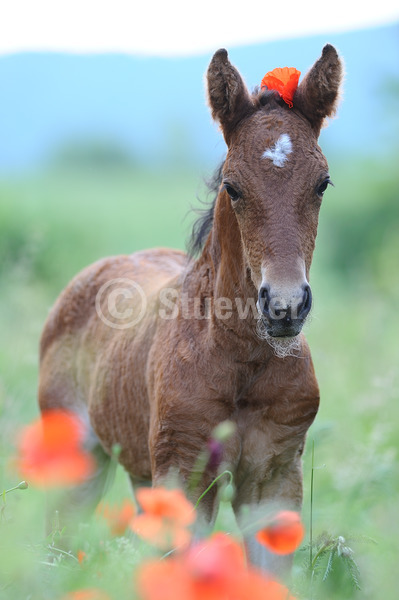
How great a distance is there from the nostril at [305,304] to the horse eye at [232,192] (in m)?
0.53

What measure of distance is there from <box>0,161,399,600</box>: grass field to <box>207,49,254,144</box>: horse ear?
1.79 feet

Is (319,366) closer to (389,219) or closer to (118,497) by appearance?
(118,497)

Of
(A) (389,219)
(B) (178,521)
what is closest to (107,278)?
(B) (178,521)

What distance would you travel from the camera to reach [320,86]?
117 inches

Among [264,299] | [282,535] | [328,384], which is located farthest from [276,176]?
[328,384]

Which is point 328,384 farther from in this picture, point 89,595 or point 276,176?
point 89,595

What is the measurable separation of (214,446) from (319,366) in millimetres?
5433

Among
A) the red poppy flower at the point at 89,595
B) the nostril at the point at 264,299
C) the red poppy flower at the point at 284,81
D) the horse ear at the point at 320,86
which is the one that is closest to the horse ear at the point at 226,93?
the red poppy flower at the point at 284,81

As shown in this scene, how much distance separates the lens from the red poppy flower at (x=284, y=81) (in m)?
2.98

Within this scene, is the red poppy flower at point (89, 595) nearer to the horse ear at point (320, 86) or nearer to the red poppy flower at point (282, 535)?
the red poppy flower at point (282, 535)

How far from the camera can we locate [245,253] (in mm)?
2842

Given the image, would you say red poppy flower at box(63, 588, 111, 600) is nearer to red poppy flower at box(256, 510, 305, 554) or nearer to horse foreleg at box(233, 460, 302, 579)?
red poppy flower at box(256, 510, 305, 554)

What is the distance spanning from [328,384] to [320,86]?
188 inches

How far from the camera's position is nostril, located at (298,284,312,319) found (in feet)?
8.09
